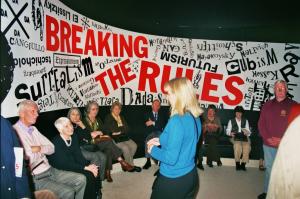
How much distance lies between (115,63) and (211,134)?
8.36 ft

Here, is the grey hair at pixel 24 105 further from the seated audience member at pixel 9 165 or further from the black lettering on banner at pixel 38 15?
the seated audience member at pixel 9 165

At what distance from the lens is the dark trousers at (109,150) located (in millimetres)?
5316

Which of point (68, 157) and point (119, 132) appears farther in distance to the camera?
point (119, 132)

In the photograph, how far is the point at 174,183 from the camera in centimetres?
226

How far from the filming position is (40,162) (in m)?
3.55

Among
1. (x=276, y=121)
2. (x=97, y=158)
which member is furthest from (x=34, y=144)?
(x=276, y=121)

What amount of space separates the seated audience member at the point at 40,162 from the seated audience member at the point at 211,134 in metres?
3.40

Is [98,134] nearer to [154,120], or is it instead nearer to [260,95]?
[154,120]

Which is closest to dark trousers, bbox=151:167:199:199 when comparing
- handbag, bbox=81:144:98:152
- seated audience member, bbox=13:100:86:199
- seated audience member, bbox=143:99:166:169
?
seated audience member, bbox=13:100:86:199

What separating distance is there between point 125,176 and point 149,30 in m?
3.29

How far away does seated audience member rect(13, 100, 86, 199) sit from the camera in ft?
11.3

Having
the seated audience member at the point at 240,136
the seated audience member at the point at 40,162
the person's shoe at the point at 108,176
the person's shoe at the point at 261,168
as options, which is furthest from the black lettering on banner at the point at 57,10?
the person's shoe at the point at 261,168

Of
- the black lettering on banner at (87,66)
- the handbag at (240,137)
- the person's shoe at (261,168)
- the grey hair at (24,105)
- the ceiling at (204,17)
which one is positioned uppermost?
the ceiling at (204,17)

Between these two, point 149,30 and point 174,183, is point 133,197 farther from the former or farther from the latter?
point 149,30
